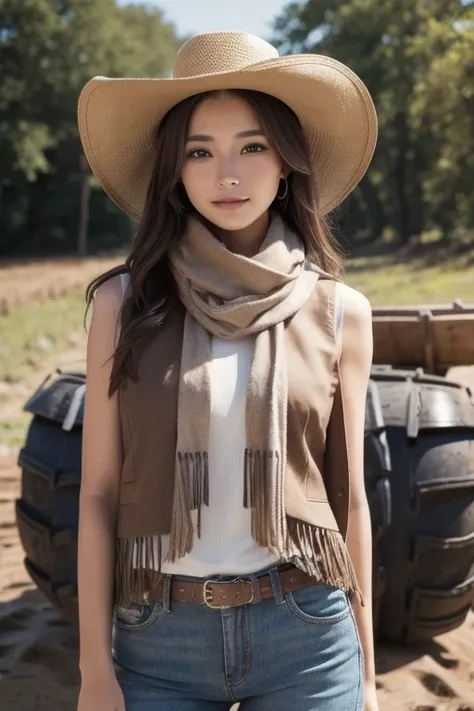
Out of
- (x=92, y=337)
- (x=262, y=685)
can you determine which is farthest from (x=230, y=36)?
(x=262, y=685)

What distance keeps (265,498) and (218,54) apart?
2.68 ft

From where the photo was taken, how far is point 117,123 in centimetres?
193

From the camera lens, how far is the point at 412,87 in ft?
113

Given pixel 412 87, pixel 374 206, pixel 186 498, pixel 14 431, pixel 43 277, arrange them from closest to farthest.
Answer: pixel 186 498 → pixel 14 431 → pixel 43 277 → pixel 412 87 → pixel 374 206

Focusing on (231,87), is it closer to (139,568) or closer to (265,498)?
(265,498)

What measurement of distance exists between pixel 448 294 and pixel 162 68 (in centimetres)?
3523

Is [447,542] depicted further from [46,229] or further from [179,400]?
[46,229]

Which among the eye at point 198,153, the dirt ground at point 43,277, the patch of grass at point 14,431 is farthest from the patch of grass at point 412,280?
the eye at point 198,153

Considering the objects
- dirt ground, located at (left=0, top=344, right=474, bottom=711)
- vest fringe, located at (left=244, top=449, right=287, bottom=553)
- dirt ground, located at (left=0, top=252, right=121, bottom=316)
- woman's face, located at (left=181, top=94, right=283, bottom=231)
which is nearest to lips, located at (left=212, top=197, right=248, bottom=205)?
woman's face, located at (left=181, top=94, right=283, bottom=231)

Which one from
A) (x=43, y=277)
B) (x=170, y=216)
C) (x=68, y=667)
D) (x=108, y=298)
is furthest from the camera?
(x=43, y=277)

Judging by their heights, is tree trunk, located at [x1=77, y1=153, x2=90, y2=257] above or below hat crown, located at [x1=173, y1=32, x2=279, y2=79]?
above

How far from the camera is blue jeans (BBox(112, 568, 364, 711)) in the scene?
5.31 feet

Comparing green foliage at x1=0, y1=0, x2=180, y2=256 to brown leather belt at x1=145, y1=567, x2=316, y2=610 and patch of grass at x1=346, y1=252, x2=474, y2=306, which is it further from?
brown leather belt at x1=145, y1=567, x2=316, y2=610

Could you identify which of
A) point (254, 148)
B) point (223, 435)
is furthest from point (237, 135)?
point (223, 435)
